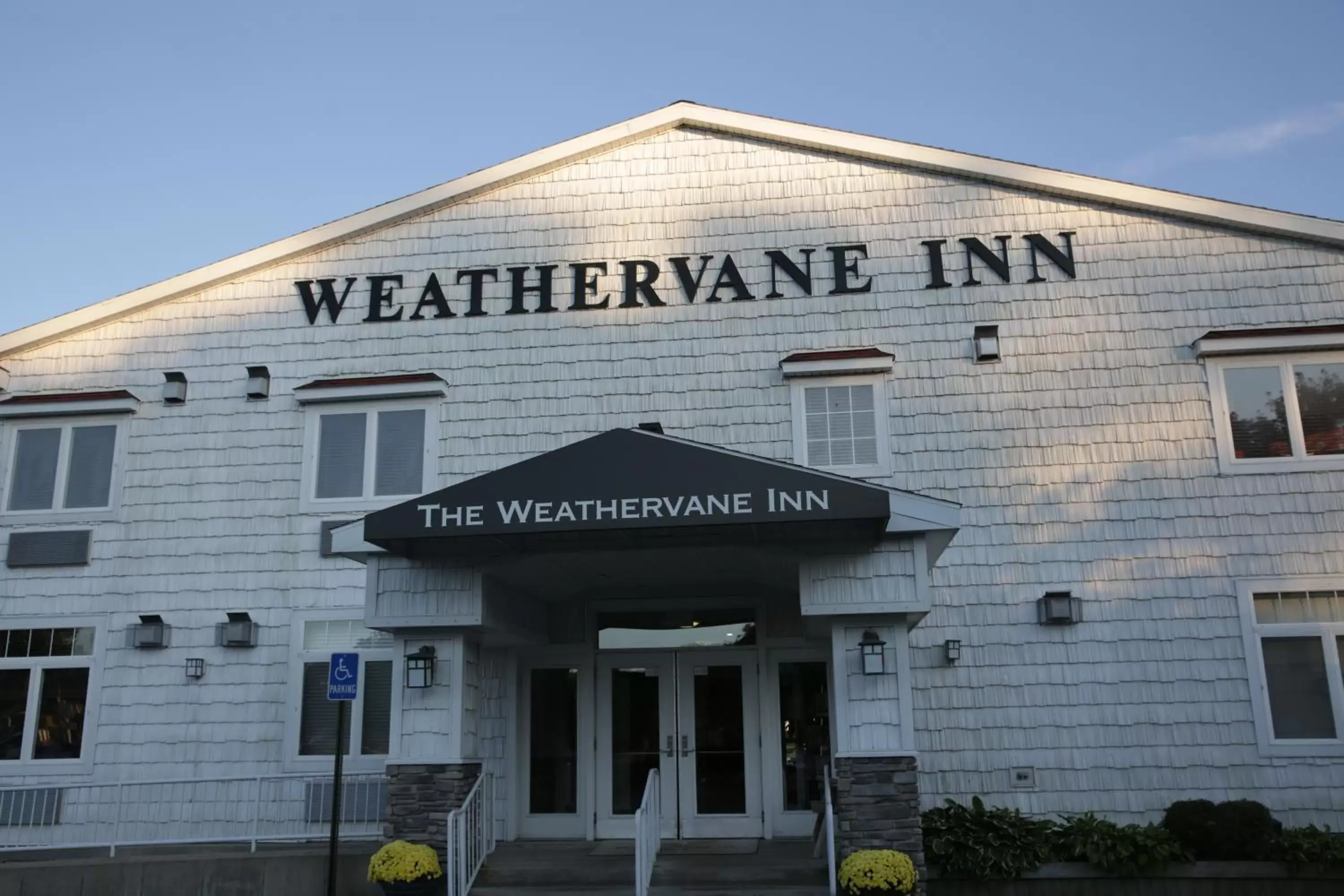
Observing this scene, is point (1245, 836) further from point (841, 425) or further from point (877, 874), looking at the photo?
point (841, 425)

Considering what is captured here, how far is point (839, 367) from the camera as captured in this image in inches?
522

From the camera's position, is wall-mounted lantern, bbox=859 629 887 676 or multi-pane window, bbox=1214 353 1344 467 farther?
multi-pane window, bbox=1214 353 1344 467

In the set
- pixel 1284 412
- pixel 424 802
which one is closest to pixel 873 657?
pixel 424 802

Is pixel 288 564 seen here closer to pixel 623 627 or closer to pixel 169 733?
pixel 169 733

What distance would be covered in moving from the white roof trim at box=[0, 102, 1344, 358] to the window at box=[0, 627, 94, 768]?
12.0 feet

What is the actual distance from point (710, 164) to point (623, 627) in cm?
565

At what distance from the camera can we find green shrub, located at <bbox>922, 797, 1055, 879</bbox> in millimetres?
10867

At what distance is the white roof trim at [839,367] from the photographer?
1323cm

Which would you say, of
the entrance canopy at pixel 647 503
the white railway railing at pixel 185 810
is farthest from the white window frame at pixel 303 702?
the entrance canopy at pixel 647 503

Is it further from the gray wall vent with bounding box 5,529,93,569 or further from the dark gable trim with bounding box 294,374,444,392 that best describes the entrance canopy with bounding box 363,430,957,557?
the gray wall vent with bounding box 5,529,93,569

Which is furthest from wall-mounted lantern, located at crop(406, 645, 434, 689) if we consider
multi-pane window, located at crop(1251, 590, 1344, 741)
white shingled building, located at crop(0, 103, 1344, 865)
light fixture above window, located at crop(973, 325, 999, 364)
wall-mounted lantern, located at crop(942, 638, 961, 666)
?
multi-pane window, located at crop(1251, 590, 1344, 741)

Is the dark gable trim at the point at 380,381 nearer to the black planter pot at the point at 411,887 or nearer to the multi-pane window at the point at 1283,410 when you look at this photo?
the black planter pot at the point at 411,887

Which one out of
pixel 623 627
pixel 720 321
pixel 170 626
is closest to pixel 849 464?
pixel 720 321

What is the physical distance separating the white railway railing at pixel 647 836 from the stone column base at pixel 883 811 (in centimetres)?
173
